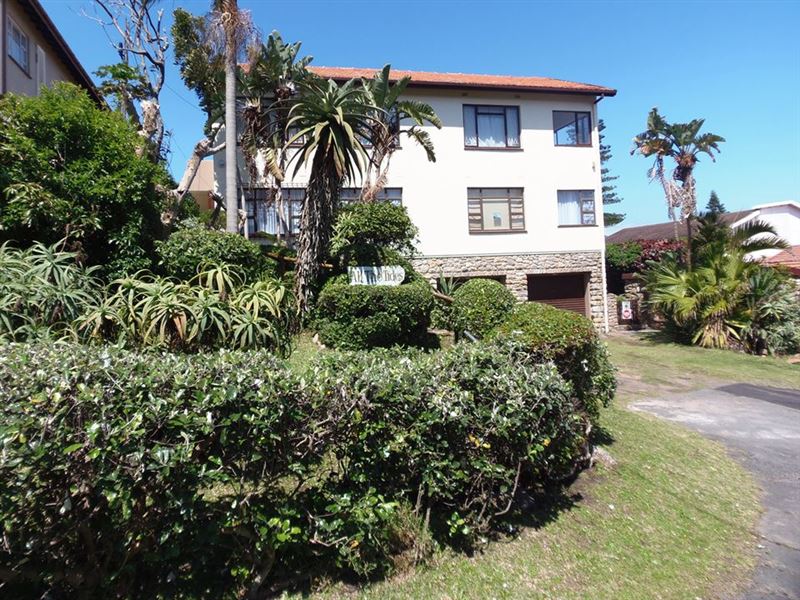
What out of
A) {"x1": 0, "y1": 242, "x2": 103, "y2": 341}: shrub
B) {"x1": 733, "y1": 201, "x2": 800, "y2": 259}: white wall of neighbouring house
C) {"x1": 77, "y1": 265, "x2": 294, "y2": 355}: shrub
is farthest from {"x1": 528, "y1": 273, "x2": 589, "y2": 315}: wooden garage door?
{"x1": 733, "y1": 201, "x2": 800, "y2": 259}: white wall of neighbouring house

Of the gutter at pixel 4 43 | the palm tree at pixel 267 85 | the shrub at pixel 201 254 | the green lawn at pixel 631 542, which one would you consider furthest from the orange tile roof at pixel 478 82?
the green lawn at pixel 631 542

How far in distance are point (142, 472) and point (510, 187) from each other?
1728 cm

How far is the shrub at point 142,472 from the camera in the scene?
230 cm

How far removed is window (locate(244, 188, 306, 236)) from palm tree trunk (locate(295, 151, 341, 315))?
6.09m

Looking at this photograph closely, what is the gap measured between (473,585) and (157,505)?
6.60 ft

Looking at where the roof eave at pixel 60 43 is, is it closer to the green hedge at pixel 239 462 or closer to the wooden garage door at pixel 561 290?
the green hedge at pixel 239 462

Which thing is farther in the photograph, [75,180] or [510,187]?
[510,187]

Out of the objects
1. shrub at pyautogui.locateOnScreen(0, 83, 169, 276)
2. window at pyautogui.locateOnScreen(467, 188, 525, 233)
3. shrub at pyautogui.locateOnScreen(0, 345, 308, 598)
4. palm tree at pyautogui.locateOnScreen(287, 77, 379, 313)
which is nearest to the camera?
shrub at pyautogui.locateOnScreen(0, 345, 308, 598)

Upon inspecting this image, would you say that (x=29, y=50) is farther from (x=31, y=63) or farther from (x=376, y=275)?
(x=376, y=275)

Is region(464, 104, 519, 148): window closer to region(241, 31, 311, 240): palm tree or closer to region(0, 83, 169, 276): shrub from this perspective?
region(241, 31, 311, 240): palm tree

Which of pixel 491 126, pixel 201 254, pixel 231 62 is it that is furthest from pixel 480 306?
pixel 491 126

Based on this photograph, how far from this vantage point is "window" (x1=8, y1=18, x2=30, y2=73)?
11.9m

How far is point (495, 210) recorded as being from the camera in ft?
Answer: 58.6

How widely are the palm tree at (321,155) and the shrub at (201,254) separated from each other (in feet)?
3.76
